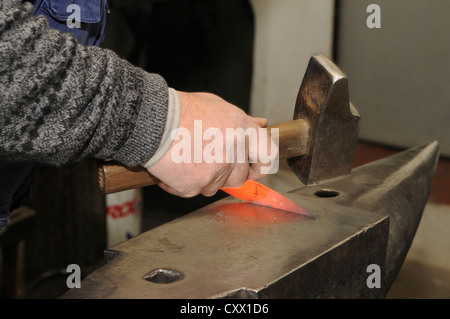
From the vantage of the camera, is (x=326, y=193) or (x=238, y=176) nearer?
(x=238, y=176)

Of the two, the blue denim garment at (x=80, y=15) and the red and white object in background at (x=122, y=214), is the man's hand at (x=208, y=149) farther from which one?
the red and white object in background at (x=122, y=214)

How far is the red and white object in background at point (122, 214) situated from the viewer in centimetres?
221

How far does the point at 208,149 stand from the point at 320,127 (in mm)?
281

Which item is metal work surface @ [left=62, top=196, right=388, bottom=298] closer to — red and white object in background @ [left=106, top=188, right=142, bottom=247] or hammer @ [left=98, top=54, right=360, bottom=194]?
hammer @ [left=98, top=54, right=360, bottom=194]

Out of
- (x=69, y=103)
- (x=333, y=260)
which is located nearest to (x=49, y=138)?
(x=69, y=103)

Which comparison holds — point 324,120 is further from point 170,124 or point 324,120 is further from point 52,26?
point 52,26

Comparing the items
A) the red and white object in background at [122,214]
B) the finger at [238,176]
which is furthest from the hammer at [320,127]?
the red and white object in background at [122,214]

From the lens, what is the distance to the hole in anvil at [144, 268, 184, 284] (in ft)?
2.91

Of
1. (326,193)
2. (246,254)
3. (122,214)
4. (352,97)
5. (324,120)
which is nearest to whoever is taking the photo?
(246,254)

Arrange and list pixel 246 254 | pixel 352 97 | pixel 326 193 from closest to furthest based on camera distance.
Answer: pixel 246 254
pixel 326 193
pixel 352 97

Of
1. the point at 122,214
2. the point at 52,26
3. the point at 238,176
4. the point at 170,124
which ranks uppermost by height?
the point at 52,26

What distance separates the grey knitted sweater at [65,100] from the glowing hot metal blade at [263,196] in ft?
0.89

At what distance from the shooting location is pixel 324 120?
113 cm

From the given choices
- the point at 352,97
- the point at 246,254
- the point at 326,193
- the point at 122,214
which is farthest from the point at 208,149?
the point at 352,97
